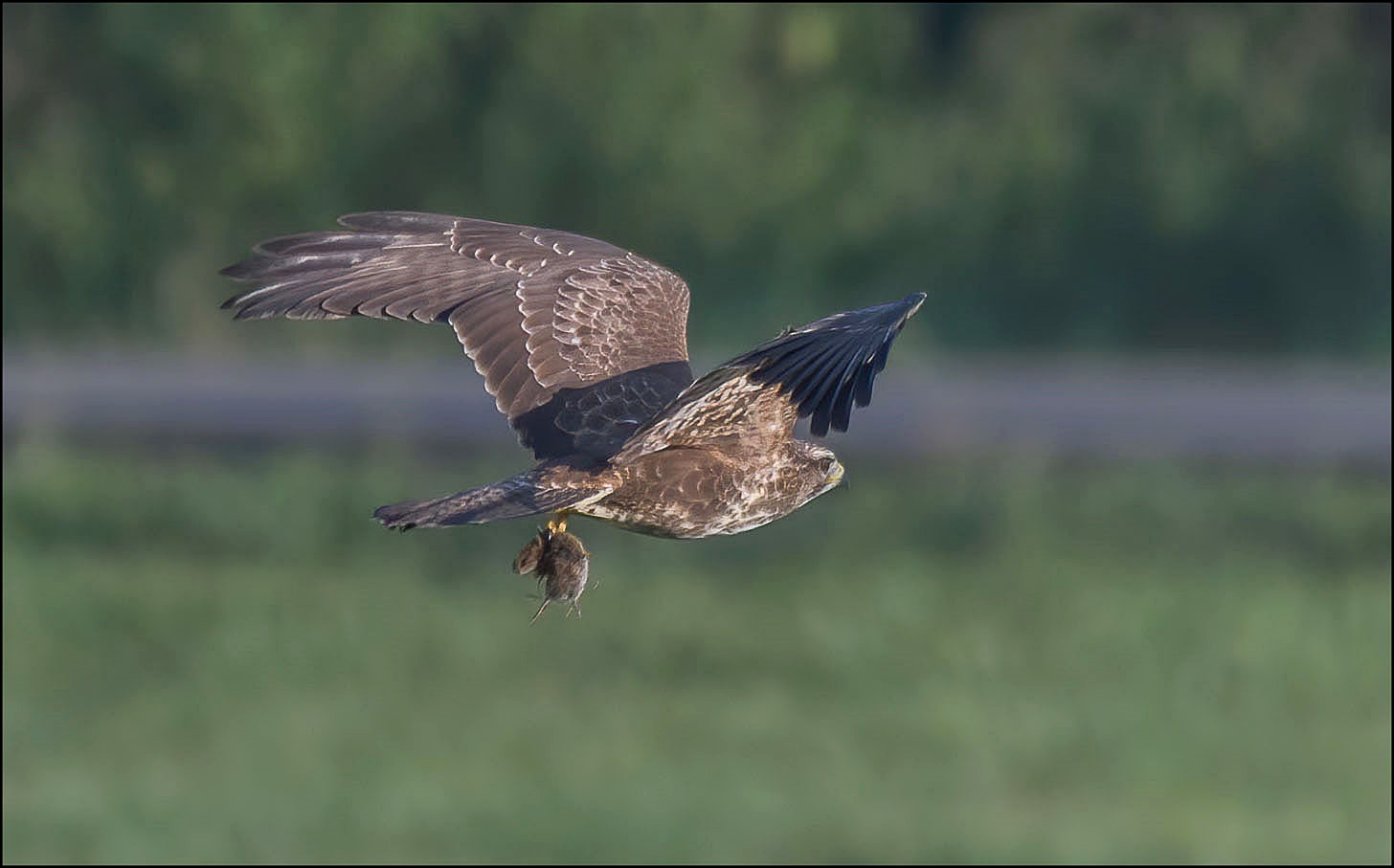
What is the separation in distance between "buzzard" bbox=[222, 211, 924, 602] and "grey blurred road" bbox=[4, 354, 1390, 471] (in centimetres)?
658

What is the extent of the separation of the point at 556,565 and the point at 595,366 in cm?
71

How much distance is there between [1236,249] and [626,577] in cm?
531

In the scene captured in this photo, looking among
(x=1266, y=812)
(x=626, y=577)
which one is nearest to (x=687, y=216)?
(x=626, y=577)

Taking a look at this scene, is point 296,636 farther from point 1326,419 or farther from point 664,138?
point 1326,419

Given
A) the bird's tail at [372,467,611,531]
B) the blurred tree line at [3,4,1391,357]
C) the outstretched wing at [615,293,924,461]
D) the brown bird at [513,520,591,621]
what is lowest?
the brown bird at [513,520,591,621]

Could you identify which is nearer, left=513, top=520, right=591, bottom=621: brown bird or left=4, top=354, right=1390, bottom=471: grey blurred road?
left=513, top=520, right=591, bottom=621: brown bird

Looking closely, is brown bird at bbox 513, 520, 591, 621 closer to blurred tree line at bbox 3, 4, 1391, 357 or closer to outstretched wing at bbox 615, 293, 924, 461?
outstretched wing at bbox 615, 293, 924, 461

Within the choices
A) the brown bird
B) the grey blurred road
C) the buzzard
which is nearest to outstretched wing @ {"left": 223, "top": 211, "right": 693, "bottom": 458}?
the buzzard

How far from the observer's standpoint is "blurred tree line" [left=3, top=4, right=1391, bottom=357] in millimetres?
12320

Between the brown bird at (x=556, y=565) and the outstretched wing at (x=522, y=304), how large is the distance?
0.25m

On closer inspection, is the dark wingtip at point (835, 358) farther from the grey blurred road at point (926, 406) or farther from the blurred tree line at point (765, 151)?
the blurred tree line at point (765, 151)

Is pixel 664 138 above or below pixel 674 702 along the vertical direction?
above

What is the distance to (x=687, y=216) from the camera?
41.4 feet

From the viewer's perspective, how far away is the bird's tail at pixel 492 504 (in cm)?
409
